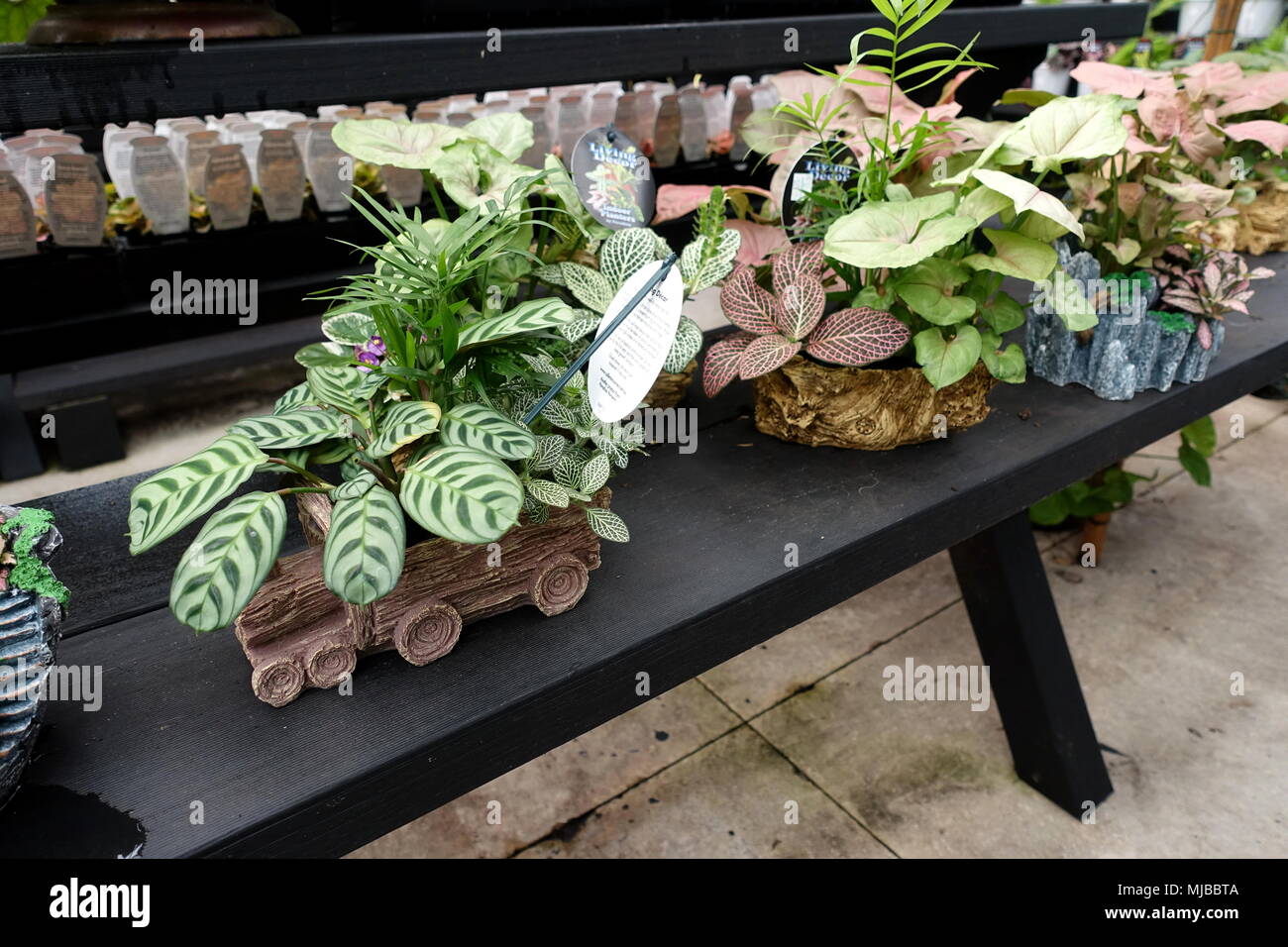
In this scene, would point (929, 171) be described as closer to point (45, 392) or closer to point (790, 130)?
point (790, 130)

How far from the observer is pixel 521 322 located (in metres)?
0.68

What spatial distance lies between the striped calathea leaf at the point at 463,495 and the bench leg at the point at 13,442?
2.26 meters

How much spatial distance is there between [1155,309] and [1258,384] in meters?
0.28

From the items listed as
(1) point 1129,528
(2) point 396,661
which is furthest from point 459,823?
(1) point 1129,528

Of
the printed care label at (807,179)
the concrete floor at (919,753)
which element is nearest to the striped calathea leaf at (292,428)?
the printed care label at (807,179)

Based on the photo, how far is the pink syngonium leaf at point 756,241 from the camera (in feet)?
3.55

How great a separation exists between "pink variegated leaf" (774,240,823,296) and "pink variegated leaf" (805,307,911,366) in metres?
0.06

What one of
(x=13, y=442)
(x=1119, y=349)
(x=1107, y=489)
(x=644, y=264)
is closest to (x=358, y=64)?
(x=644, y=264)

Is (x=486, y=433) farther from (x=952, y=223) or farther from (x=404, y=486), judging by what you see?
(x=952, y=223)

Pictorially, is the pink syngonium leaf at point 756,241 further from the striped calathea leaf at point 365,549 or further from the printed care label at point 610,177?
the striped calathea leaf at point 365,549

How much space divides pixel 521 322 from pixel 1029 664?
38.4 inches

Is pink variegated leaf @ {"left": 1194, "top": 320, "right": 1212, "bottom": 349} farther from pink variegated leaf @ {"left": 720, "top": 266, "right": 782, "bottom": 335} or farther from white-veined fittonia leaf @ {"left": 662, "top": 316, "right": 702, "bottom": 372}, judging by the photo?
white-veined fittonia leaf @ {"left": 662, "top": 316, "right": 702, "bottom": 372}

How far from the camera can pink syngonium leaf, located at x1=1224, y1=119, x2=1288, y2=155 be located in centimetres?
122

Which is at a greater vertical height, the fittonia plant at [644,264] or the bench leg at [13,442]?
the fittonia plant at [644,264]
